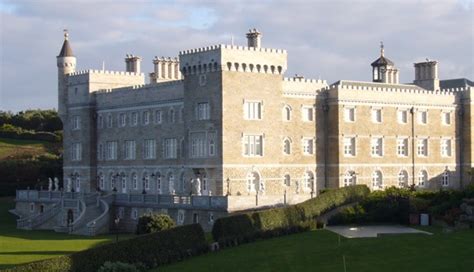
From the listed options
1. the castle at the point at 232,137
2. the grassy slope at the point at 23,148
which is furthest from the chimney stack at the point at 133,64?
the grassy slope at the point at 23,148

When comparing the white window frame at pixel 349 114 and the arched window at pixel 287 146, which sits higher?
the white window frame at pixel 349 114

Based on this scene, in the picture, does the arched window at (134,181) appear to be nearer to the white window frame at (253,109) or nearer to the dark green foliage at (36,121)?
the white window frame at (253,109)

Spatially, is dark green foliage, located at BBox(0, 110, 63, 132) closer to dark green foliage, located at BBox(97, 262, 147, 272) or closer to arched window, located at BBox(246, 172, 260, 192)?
arched window, located at BBox(246, 172, 260, 192)

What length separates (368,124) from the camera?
7594 centimetres

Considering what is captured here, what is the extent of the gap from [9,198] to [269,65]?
4056cm

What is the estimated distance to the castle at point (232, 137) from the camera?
66125mm

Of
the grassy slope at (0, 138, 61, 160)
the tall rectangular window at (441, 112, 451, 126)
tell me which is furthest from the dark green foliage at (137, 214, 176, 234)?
the grassy slope at (0, 138, 61, 160)

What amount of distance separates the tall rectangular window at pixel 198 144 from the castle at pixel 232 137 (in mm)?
84

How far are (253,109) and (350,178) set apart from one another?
11759 mm

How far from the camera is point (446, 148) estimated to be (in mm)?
82250

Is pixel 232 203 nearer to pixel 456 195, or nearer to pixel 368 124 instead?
pixel 456 195

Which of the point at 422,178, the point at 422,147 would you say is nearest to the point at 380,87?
the point at 422,147

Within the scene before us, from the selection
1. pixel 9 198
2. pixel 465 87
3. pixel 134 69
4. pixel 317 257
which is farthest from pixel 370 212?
pixel 9 198

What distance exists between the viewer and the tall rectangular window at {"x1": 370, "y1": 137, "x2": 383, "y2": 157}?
7631 cm
